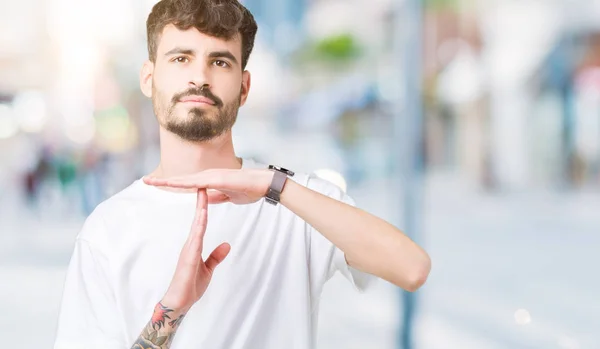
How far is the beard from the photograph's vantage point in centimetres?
149

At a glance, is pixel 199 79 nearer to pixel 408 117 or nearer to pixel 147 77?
pixel 147 77

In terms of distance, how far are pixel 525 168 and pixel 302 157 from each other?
241 inches

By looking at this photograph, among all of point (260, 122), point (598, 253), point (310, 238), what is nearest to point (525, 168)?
point (598, 253)

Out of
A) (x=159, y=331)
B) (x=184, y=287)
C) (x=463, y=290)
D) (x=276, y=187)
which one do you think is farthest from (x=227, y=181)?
(x=463, y=290)

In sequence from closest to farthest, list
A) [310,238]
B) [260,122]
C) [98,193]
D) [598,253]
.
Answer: [310,238] → [598,253] → [98,193] → [260,122]

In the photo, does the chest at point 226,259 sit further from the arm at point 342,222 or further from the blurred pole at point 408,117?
the blurred pole at point 408,117

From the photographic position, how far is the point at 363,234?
1.36 m

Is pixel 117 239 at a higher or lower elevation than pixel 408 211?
lower

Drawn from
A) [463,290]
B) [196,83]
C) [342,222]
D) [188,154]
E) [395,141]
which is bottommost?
[342,222]

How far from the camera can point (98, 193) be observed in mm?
12570

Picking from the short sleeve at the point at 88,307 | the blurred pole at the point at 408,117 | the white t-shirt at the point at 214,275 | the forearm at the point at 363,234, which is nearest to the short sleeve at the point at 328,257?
the white t-shirt at the point at 214,275

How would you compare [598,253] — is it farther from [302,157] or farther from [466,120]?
[466,120]

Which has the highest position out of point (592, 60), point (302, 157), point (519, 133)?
point (592, 60)

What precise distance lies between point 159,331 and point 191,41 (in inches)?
20.3
